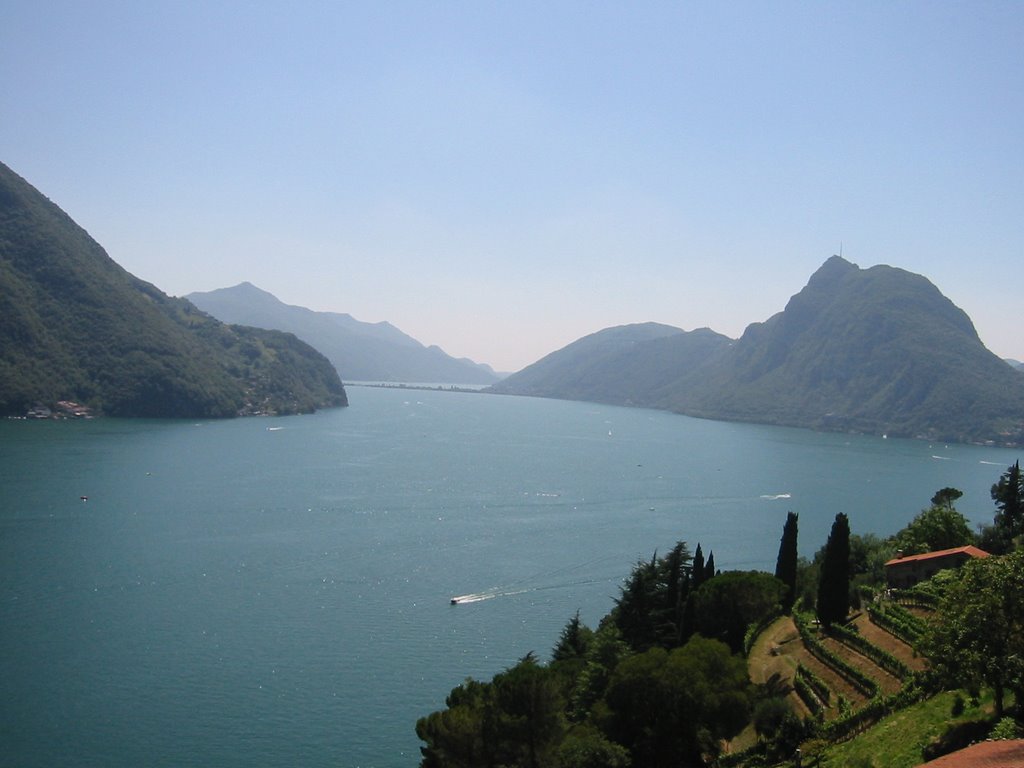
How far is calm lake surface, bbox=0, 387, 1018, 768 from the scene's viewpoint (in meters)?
32.2

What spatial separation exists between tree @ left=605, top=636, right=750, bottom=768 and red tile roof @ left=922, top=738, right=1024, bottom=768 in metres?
9.09

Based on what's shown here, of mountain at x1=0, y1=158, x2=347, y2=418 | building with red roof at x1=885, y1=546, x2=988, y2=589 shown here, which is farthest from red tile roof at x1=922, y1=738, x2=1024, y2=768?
mountain at x1=0, y1=158, x2=347, y2=418

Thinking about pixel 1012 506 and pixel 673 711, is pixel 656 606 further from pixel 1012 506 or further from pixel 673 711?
pixel 1012 506

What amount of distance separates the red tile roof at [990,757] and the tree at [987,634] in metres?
2.54

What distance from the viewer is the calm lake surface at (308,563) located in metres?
32.2

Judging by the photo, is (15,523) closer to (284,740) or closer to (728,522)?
(284,740)

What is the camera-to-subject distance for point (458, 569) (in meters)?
53.9

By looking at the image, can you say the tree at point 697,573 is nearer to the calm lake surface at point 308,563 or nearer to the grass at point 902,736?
the calm lake surface at point 308,563

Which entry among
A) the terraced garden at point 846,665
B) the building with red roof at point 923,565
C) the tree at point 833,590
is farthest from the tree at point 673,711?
the building with red roof at point 923,565

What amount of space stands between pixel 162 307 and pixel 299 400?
44.8m

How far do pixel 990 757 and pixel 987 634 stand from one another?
4.56m

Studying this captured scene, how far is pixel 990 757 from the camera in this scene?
1358cm

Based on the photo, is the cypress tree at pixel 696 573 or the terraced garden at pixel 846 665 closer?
the terraced garden at pixel 846 665

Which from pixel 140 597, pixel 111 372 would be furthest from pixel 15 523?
pixel 111 372
